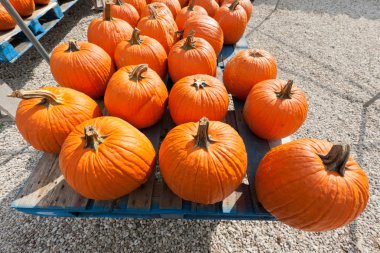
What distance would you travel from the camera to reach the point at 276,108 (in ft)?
5.54

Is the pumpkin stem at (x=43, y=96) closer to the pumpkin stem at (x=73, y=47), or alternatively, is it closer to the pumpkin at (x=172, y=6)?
the pumpkin stem at (x=73, y=47)

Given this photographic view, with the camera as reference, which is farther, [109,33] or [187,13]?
[187,13]

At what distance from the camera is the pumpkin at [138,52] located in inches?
81.0

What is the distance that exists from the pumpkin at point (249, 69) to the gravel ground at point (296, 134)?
1379 millimetres

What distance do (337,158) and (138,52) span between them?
5.77 ft

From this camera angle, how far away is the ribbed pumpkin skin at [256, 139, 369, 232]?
1.25 m

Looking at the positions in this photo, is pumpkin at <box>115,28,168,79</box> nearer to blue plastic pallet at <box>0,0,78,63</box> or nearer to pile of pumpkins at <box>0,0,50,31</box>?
blue plastic pallet at <box>0,0,78,63</box>

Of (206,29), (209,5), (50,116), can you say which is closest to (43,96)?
(50,116)

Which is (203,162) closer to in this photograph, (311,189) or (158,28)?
(311,189)

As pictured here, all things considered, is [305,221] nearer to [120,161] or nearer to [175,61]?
[120,161]

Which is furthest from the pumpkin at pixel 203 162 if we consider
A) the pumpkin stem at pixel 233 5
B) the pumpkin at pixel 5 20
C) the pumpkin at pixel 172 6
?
the pumpkin at pixel 5 20

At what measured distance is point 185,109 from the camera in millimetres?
1720

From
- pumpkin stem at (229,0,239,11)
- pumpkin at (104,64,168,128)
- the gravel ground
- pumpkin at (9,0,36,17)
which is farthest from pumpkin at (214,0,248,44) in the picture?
pumpkin at (9,0,36,17)

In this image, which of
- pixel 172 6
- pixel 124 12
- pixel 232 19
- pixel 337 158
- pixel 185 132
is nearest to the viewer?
pixel 337 158
